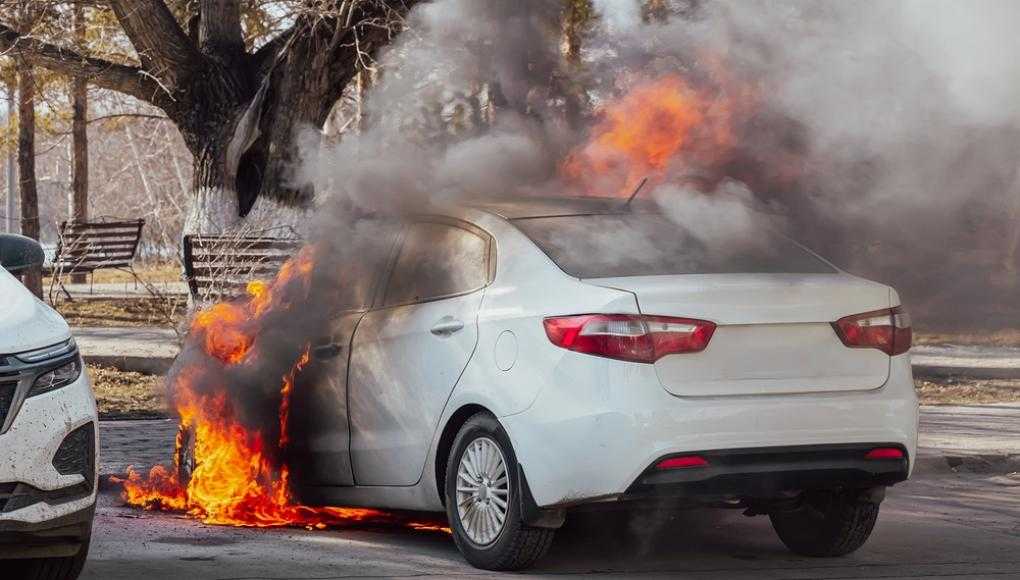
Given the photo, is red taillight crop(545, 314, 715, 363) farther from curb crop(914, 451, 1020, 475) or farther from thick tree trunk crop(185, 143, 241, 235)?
thick tree trunk crop(185, 143, 241, 235)

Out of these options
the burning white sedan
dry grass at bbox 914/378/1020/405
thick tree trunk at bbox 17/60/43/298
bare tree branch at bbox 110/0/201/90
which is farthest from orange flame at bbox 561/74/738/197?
thick tree trunk at bbox 17/60/43/298

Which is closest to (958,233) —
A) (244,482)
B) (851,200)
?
(851,200)

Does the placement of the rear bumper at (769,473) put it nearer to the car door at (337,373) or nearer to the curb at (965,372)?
the car door at (337,373)

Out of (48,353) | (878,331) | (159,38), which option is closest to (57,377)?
(48,353)

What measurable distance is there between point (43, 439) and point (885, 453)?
10.6 feet

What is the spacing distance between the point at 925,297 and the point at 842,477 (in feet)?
20.0

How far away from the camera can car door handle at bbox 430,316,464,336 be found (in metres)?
6.51

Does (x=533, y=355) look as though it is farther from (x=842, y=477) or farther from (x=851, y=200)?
(x=851, y=200)

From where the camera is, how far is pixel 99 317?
2102 centimetres

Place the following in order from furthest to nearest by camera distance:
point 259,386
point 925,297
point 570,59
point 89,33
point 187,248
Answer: point 89,33
point 187,248
point 925,297
point 570,59
point 259,386

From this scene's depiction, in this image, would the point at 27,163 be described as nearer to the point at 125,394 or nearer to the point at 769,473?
the point at 125,394

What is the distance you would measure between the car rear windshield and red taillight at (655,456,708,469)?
816 mm

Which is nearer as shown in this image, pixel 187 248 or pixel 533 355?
pixel 533 355

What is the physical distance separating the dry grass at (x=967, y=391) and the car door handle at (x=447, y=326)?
839 centimetres
